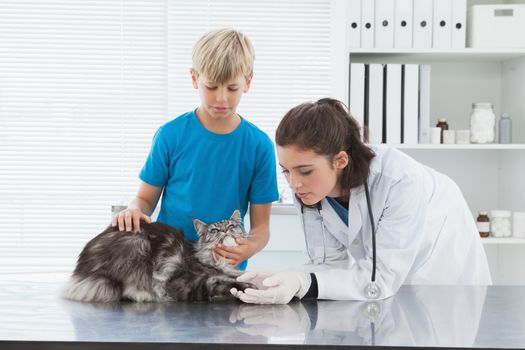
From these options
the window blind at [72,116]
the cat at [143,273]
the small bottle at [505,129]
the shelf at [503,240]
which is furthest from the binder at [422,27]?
the cat at [143,273]

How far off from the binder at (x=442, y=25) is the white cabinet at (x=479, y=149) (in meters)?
0.20

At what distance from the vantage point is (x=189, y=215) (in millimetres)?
1812

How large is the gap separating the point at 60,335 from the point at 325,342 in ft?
1.66

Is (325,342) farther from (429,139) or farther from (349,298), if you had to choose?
(429,139)

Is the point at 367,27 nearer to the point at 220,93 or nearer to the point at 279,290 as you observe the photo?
the point at 220,93

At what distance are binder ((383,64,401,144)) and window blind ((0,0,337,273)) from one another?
1.82 ft

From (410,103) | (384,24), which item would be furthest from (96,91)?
(410,103)

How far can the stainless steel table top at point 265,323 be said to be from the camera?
114cm

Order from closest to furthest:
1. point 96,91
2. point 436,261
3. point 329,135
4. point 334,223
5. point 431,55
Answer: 1. point 329,135
2. point 334,223
3. point 436,261
4. point 431,55
5. point 96,91

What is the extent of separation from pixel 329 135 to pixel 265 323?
53 centimetres

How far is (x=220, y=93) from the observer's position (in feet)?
5.57

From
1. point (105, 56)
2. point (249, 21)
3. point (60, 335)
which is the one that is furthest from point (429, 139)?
point (60, 335)

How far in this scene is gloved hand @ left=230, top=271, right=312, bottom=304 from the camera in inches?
56.7

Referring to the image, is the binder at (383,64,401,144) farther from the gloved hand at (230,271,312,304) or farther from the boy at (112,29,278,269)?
the gloved hand at (230,271,312,304)
